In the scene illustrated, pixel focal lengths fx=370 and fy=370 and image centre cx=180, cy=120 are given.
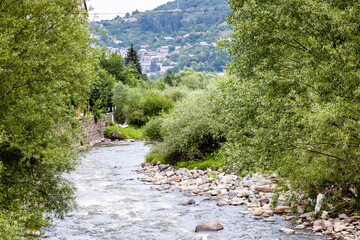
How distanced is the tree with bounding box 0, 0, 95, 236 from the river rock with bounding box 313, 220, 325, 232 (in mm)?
7492

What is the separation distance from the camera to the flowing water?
11.8 metres

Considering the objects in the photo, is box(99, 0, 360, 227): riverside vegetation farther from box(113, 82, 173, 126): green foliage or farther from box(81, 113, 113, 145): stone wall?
box(113, 82, 173, 126): green foliage

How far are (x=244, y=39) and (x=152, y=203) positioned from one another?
803 cm

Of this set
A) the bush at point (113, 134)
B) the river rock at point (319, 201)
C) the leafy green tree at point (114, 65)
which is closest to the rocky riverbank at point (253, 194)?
the river rock at point (319, 201)

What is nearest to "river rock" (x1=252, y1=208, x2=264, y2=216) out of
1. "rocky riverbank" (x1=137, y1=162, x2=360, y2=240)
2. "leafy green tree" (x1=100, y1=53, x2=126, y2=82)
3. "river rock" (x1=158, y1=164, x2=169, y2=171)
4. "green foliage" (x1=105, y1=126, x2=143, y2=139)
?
"rocky riverbank" (x1=137, y1=162, x2=360, y2=240)

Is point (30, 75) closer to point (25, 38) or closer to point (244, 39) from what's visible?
point (25, 38)

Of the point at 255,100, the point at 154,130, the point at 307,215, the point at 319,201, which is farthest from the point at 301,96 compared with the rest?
the point at 154,130

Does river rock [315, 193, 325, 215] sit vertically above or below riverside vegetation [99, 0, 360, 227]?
below

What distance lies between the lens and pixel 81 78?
1266cm

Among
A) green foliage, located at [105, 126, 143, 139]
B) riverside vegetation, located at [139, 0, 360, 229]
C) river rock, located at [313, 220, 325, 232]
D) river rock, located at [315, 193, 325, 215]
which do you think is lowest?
green foliage, located at [105, 126, 143, 139]

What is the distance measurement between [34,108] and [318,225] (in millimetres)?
8840

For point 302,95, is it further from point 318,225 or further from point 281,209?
point 281,209

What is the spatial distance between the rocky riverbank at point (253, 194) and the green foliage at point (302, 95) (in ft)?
3.26

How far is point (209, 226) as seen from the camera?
40.3 feet
